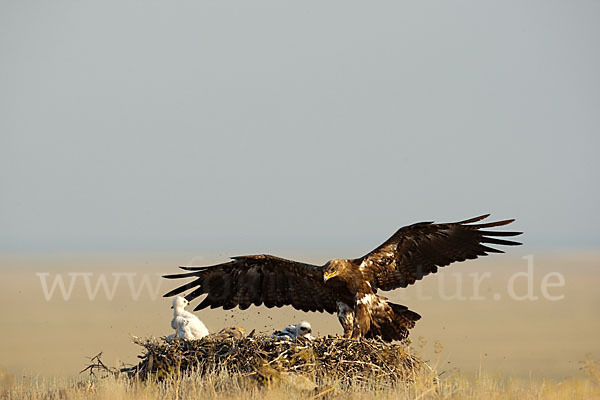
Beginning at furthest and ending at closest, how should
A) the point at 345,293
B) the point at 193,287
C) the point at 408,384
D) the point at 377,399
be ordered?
the point at 193,287 → the point at 345,293 → the point at 408,384 → the point at 377,399

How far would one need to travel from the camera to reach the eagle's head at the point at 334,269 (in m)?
13.4

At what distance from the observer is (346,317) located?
45.7 feet

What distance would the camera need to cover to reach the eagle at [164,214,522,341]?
13766 millimetres

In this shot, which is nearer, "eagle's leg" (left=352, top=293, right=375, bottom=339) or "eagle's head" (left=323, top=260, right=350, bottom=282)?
"eagle's head" (left=323, top=260, right=350, bottom=282)

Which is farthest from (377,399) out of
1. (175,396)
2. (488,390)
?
(175,396)

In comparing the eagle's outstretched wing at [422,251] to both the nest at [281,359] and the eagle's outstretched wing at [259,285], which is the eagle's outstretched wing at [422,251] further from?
the nest at [281,359]

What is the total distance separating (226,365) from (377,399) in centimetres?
230

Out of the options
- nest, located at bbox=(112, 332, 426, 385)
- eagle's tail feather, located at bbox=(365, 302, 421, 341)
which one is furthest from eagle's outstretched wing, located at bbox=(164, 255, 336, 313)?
nest, located at bbox=(112, 332, 426, 385)

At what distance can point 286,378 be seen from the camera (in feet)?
38.9

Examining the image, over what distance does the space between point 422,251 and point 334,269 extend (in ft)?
5.33

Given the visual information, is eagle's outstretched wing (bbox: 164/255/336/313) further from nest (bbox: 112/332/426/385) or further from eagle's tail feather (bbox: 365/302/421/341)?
nest (bbox: 112/332/426/385)

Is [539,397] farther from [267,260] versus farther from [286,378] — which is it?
[267,260]

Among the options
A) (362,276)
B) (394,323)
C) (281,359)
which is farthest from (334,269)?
(281,359)

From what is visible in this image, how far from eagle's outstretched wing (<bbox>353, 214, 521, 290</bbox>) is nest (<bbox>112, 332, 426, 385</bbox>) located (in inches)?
60.7
